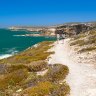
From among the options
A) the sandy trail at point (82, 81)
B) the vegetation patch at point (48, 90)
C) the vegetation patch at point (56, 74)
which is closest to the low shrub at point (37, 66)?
the sandy trail at point (82, 81)

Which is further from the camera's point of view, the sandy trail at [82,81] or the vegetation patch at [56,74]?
the vegetation patch at [56,74]

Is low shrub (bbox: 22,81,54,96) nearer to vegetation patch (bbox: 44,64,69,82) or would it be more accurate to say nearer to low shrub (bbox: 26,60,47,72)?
→ vegetation patch (bbox: 44,64,69,82)

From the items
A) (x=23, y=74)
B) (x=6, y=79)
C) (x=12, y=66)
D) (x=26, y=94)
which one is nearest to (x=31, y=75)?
(x=23, y=74)

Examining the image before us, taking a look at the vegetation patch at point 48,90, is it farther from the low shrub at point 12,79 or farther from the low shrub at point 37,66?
the low shrub at point 37,66

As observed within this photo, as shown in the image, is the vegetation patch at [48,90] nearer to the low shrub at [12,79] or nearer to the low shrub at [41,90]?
the low shrub at [41,90]

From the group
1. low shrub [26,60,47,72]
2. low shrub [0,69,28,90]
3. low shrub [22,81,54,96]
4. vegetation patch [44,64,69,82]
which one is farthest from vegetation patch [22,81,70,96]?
low shrub [26,60,47,72]

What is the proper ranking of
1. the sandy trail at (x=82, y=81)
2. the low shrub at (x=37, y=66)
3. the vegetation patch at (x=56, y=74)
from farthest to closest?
the low shrub at (x=37, y=66) < the vegetation patch at (x=56, y=74) < the sandy trail at (x=82, y=81)

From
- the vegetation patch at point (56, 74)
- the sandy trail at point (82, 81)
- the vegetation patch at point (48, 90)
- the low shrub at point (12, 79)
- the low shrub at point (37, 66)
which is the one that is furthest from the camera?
the low shrub at point (37, 66)

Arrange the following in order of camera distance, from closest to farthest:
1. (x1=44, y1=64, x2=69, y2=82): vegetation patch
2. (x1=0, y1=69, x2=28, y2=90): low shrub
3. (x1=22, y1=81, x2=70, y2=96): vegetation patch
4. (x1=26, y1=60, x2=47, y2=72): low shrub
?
(x1=22, y1=81, x2=70, y2=96): vegetation patch
(x1=44, y1=64, x2=69, y2=82): vegetation patch
(x1=0, y1=69, x2=28, y2=90): low shrub
(x1=26, y1=60, x2=47, y2=72): low shrub

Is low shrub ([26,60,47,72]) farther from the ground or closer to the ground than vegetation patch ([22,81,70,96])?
closer to the ground

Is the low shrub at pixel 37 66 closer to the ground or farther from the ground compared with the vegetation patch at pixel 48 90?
closer to the ground

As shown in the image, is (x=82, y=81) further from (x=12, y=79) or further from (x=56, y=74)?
(x=12, y=79)

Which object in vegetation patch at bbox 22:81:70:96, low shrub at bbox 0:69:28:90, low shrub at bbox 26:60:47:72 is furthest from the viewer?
low shrub at bbox 26:60:47:72
